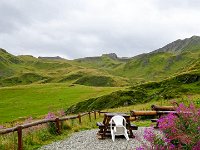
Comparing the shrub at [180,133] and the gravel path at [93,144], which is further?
the gravel path at [93,144]

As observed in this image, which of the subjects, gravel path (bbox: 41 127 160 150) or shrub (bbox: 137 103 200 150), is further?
gravel path (bbox: 41 127 160 150)

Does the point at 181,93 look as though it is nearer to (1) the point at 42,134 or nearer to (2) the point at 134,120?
(2) the point at 134,120

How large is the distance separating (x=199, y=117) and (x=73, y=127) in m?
17.3

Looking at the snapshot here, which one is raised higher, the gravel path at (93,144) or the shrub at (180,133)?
the shrub at (180,133)

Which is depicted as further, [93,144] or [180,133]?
[93,144]

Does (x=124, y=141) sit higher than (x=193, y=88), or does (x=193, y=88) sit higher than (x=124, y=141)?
(x=193, y=88)

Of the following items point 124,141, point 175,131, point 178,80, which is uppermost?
point 178,80

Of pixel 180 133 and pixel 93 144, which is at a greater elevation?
pixel 180 133

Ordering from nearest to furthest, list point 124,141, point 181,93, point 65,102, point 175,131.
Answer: point 175,131 → point 124,141 → point 181,93 → point 65,102

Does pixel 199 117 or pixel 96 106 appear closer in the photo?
pixel 199 117

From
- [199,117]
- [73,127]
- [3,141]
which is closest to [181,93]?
[73,127]

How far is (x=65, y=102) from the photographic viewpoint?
8012 centimetres

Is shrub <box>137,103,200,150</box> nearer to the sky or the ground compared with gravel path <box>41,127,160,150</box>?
nearer to the sky

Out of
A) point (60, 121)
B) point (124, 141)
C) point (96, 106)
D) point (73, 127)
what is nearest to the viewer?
point (124, 141)
